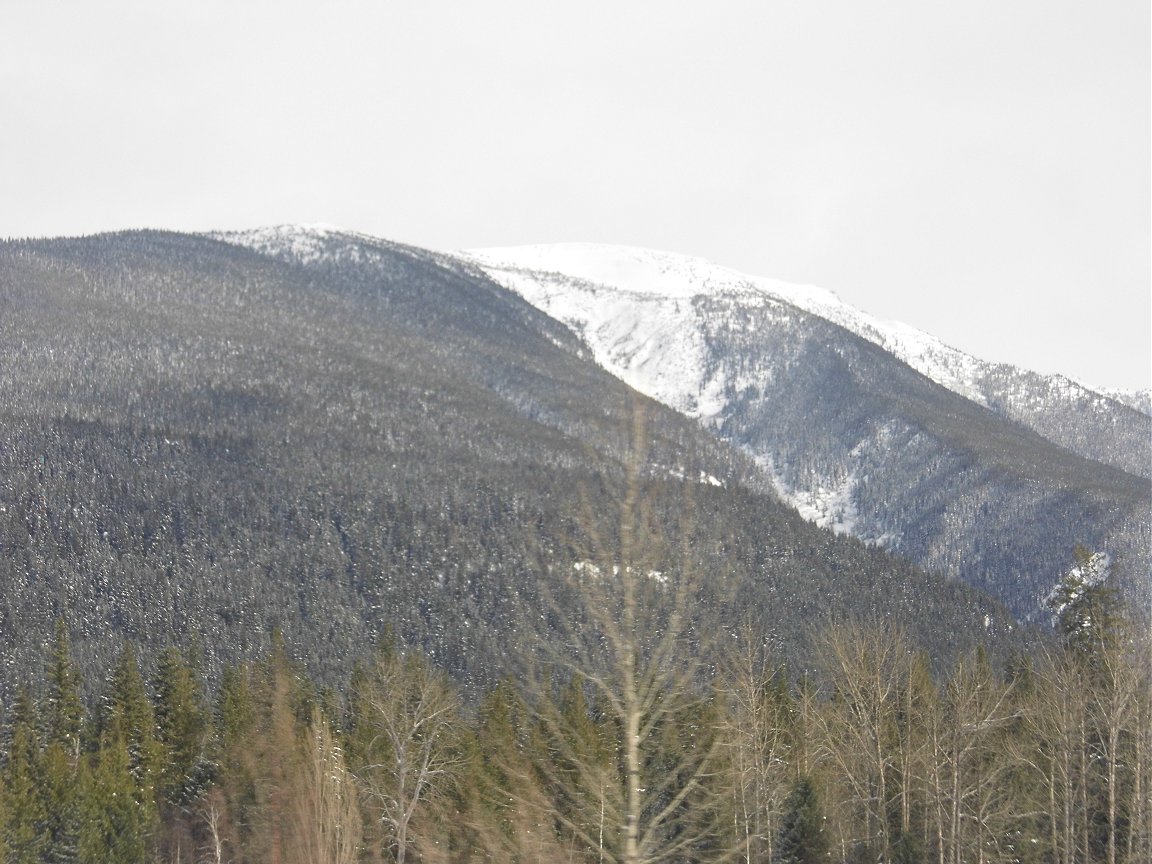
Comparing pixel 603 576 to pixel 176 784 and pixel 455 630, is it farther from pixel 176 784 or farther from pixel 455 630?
pixel 455 630

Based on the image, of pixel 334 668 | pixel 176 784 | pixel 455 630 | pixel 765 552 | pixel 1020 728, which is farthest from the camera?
pixel 765 552

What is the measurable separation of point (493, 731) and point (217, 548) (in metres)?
143

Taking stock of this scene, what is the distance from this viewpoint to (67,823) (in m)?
55.3

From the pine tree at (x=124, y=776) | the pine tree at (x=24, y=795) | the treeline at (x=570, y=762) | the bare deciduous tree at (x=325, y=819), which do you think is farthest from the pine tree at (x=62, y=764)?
the bare deciduous tree at (x=325, y=819)

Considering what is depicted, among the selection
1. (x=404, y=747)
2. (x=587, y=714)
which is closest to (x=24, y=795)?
(x=404, y=747)

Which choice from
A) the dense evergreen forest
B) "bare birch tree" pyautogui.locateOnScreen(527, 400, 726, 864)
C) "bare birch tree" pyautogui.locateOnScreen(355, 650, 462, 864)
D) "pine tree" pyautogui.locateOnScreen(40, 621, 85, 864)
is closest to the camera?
"bare birch tree" pyautogui.locateOnScreen(527, 400, 726, 864)

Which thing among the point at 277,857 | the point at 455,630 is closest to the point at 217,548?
the point at 455,630

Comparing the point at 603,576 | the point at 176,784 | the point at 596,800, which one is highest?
the point at 603,576

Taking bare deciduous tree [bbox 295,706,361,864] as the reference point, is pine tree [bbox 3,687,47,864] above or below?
below

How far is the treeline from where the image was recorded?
38.9 metres

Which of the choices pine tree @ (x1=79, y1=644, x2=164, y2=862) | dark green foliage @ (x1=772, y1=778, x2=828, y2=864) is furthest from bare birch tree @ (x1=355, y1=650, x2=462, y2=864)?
dark green foliage @ (x1=772, y1=778, x2=828, y2=864)

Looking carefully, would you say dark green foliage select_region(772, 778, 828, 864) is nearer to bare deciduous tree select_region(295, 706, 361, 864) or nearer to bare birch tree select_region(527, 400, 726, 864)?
bare deciduous tree select_region(295, 706, 361, 864)

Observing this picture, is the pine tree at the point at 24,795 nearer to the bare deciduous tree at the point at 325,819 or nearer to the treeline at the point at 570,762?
the treeline at the point at 570,762

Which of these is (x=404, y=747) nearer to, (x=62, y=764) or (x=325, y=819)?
(x=325, y=819)
